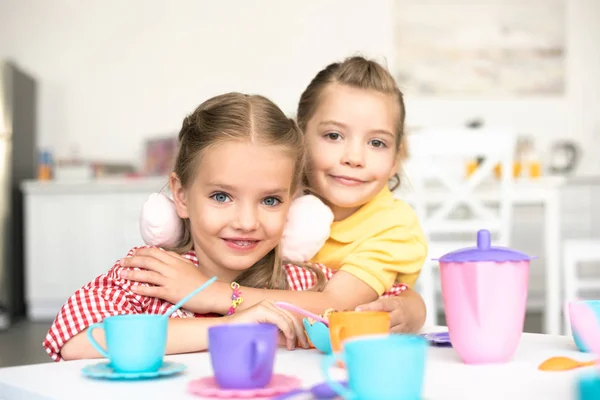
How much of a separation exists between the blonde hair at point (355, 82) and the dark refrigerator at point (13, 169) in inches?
127

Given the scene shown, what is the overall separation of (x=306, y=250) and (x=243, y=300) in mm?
217

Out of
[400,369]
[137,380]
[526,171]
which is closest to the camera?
[400,369]

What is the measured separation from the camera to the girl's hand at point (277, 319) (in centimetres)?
100

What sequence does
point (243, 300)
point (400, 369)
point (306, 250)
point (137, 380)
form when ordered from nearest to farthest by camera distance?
point (400, 369) → point (137, 380) → point (243, 300) → point (306, 250)

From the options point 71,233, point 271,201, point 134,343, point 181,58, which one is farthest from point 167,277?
point 181,58

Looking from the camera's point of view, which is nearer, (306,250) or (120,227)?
(306,250)

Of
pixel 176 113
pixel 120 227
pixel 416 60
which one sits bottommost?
pixel 120 227

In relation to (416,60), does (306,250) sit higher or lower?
lower

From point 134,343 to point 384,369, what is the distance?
315 millimetres

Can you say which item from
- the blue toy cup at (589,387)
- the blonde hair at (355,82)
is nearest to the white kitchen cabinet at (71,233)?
the blonde hair at (355,82)

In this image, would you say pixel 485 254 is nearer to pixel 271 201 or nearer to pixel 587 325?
pixel 587 325

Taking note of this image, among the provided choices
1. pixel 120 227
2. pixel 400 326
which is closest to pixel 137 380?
pixel 400 326

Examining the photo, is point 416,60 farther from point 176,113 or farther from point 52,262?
point 52,262

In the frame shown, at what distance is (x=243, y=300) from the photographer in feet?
3.84
